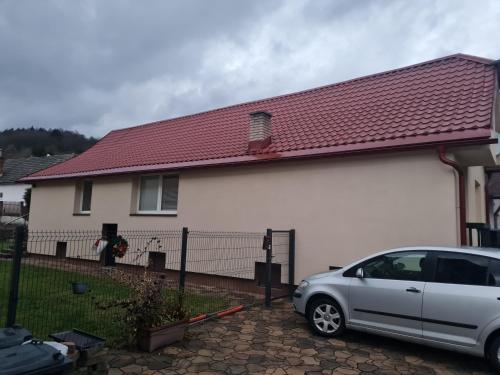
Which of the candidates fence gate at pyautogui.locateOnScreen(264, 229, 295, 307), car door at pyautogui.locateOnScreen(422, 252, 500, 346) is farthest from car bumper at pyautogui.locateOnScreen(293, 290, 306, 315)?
fence gate at pyautogui.locateOnScreen(264, 229, 295, 307)

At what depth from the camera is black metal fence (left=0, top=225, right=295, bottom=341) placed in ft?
19.7

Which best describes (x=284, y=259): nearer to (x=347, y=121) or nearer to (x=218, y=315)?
(x=218, y=315)

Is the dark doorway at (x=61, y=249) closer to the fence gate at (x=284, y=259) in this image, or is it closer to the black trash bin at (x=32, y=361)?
the fence gate at (x=284, y=259)

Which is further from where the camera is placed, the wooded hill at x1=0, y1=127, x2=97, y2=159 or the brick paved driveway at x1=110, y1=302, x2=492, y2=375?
the wooded hill at x1=0, y1=127, x2=97, y2=159

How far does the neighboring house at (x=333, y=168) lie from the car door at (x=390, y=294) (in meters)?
2.24

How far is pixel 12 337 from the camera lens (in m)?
3.42

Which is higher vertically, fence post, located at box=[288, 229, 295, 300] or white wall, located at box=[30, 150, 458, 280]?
white wall, located at box=[30, 150, 458, 280]

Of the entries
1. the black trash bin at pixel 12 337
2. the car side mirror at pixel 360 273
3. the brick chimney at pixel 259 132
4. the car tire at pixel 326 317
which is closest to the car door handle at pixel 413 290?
the car side mirror at pixel 360 273

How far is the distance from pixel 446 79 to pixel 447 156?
3.08m

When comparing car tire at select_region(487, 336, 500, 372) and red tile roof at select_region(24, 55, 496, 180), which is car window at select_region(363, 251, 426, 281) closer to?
car tire at select_region(487, 336, 500, 372)

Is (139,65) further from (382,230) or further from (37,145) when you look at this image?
(37,145)

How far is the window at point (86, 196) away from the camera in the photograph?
49.2 ft

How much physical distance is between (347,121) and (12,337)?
27.7 feet

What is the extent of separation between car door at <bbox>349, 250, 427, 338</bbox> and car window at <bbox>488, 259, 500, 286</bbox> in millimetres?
801
